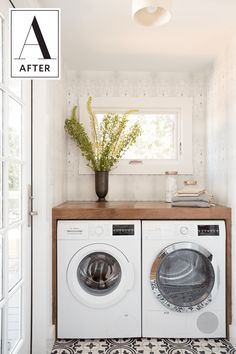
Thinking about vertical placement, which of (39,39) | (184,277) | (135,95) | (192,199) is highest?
(135,95)

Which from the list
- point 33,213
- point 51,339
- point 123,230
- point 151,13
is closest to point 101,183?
point 123,230

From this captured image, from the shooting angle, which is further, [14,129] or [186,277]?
[186,277]

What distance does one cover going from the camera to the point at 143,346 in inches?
84.3

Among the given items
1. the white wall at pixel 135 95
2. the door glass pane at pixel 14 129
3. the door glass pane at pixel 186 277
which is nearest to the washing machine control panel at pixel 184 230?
the door glass pane at pixel 186 277

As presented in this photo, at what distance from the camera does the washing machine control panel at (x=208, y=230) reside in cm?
221

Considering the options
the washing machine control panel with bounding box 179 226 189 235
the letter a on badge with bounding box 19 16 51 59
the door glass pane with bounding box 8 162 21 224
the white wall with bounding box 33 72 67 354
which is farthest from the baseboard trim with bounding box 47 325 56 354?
the letter a on badge with bounding box 19 16 51 59

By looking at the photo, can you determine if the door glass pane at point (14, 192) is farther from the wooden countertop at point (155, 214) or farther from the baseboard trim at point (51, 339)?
the baseboard trim at point (51, 339)

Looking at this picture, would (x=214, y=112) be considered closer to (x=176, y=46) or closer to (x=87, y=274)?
(x=176, y=46)

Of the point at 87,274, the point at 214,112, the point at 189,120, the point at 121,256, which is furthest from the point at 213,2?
the point at 87,274

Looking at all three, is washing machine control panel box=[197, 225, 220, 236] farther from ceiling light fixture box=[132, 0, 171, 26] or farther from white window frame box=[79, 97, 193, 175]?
ceiling light fixture box=[132, 0, 171, 26]

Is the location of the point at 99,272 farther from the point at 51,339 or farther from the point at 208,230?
the point at 208,230

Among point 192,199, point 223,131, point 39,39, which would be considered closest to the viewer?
point 39,39

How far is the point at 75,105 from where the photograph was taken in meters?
3.01

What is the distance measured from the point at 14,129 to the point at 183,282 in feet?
5.34
